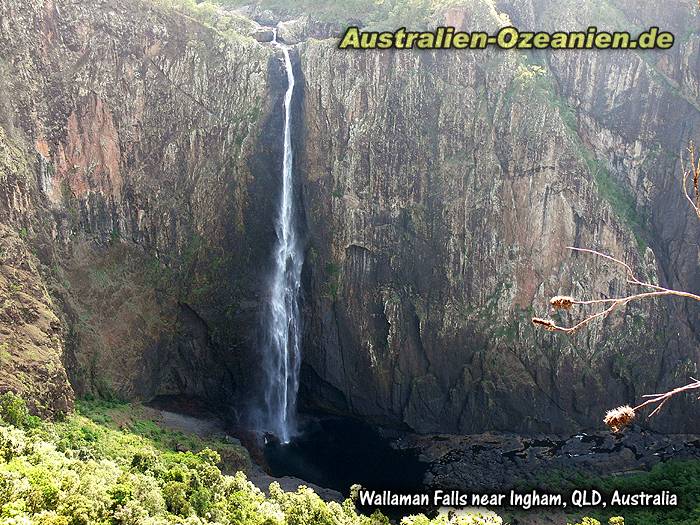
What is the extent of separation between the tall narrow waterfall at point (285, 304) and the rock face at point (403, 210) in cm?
72

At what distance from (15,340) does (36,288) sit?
3.05 metres

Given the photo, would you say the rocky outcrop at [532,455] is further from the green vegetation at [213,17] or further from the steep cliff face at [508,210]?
the green vegetation at [213,17]

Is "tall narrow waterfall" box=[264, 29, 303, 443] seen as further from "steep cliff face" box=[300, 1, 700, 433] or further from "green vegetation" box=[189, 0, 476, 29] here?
"green vegetation" box=[189, 0, 476, 29]

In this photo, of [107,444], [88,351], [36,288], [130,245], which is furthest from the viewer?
[130,245]

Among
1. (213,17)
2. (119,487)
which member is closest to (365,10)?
(213,17)

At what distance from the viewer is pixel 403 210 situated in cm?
3459

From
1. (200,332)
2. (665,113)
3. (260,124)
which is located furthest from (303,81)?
(665,113)

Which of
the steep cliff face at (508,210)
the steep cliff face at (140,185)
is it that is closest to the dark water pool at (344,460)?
the steep cliff face at (508,210)

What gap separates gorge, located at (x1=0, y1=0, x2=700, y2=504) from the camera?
107 ft

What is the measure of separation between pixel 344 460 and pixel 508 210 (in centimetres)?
1600

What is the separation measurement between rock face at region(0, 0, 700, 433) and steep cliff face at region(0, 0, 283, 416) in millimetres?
122

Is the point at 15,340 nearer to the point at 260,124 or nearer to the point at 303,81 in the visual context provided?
the point at 260,124

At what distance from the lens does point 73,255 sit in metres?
30.3

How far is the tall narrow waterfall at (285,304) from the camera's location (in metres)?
35.6
